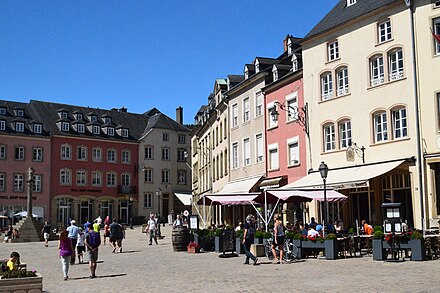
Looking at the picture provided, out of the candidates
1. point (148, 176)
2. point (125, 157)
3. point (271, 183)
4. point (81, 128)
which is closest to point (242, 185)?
point (271, 183)

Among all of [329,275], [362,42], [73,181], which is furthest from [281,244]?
[73,181]

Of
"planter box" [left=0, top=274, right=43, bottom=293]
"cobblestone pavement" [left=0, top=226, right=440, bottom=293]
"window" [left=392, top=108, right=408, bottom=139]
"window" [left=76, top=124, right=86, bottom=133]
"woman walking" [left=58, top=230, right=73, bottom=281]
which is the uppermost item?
"window" [left=76, top=124, right=86, bottom=133]

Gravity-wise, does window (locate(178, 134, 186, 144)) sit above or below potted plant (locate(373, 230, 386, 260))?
above

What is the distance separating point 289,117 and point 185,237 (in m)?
10.0

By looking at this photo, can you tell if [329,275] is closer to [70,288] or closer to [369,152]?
[70,288]

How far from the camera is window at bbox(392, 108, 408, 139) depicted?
25172mm

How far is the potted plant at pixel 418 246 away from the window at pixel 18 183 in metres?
47.9

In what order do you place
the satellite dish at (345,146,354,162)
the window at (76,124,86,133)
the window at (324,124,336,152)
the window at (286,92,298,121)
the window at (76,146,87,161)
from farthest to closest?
the window at (76,124,86,133), the window at (76,146,87,161), the window at (286,92,298,121), the window at (324,124,336,152), the satellite dish at (345,146,354,162)

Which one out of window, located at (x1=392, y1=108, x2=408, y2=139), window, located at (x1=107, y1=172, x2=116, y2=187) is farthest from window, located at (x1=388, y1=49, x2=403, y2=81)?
window, located at (x1=107, y1=172, x2=116, y2=187)

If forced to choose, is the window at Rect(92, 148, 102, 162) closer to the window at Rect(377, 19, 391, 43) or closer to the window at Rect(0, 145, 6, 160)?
the window at Rect(0, 145, 6, 160)

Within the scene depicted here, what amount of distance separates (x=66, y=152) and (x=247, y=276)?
4966 cm

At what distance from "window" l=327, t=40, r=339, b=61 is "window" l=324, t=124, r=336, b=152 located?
3470 mm

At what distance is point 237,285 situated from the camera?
13.3 metres

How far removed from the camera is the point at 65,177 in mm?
61281
